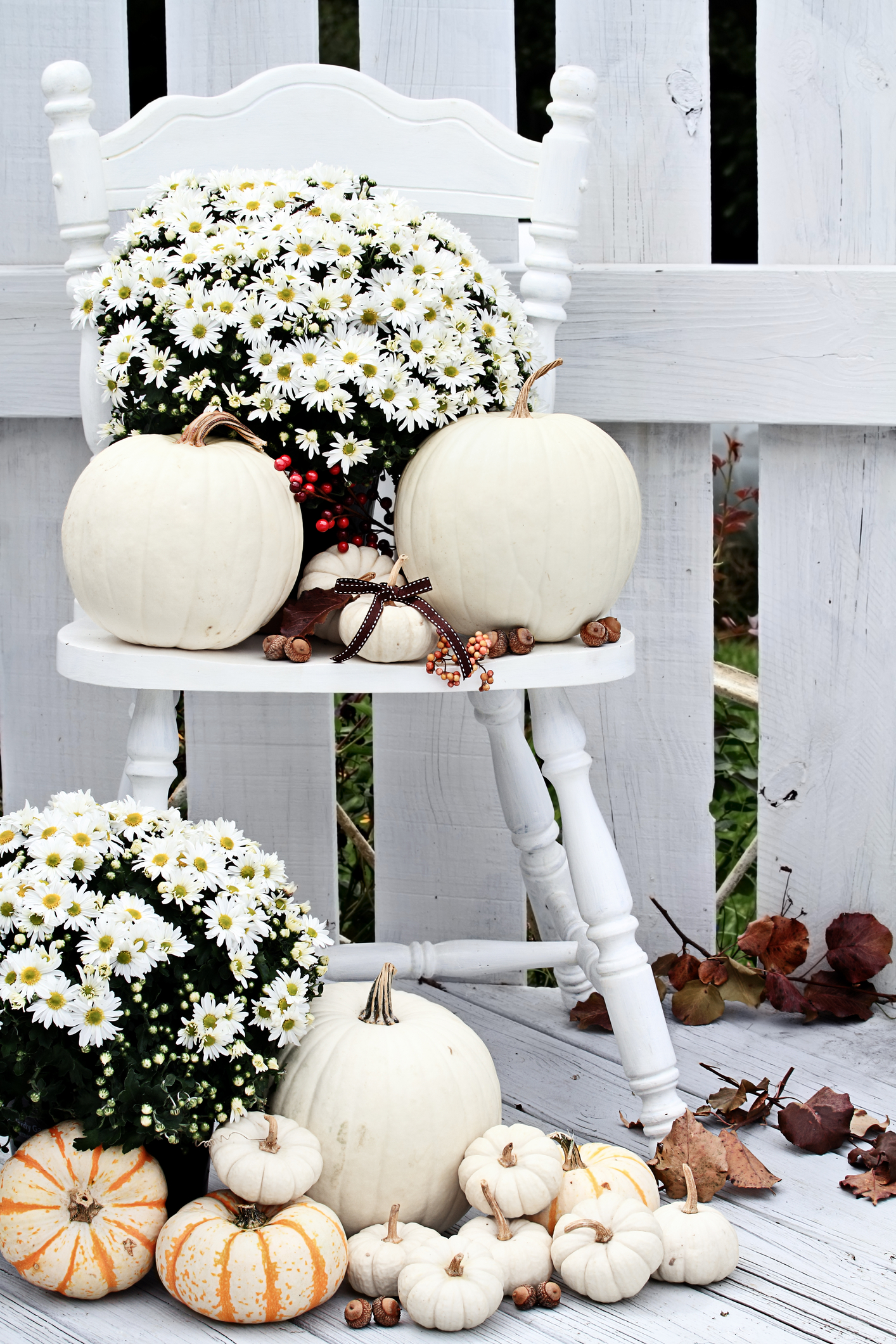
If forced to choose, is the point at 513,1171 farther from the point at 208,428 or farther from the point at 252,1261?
the point at 208,428

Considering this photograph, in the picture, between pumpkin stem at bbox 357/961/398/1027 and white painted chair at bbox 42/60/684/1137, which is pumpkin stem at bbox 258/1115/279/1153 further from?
white painted chair at bbox 42/60/684/1137

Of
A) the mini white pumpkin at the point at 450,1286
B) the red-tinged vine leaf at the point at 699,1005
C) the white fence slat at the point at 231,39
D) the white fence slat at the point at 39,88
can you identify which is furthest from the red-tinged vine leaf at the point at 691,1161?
the white fence slat at the point at 231,39

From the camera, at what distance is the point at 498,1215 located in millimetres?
1433

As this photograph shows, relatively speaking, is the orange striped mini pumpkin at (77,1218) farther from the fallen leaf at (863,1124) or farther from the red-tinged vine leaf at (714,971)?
the red-tinged vine leaf at (714,971)

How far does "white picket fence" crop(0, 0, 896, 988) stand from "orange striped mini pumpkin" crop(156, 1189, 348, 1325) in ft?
3.01

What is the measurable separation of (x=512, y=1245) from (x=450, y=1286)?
97 millimetres

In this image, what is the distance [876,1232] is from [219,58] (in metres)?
1.79

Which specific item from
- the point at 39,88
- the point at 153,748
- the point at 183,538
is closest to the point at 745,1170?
the point at 153,748

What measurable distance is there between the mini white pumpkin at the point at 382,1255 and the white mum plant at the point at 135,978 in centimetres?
18

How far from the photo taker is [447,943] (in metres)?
1.98

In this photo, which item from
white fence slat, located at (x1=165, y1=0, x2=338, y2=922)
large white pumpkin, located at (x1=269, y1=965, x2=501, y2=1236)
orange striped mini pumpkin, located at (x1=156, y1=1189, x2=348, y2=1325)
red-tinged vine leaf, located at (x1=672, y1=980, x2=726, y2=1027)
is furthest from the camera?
white fence slat, located at (x1=165, y1=0, x2=338, y2=922)

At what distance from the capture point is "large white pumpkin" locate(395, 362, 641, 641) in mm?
1560

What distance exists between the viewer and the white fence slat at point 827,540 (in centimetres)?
207

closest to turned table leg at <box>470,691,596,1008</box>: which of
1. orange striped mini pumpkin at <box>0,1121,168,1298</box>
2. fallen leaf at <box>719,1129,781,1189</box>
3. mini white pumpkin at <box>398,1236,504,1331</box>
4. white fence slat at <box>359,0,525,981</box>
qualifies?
white fence slat at <box>359,0,525,981</box>
